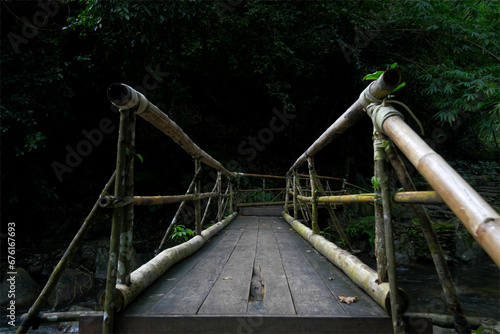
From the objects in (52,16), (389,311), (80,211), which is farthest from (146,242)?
(389,311)

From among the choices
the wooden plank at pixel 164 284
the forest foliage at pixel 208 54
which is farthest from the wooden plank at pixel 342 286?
the forest foliage at pixel 208 54

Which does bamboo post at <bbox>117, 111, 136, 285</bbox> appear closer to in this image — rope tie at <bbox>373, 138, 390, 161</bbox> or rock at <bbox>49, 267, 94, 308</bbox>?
rope tie at <bbox>373, 138, 390, 161</bbox>

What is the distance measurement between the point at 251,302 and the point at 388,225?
28.8 inches

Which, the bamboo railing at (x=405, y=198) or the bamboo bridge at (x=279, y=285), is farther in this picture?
the bamboo bridge at (x=279, y=285)

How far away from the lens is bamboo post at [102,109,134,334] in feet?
3.65

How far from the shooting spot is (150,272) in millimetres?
1546

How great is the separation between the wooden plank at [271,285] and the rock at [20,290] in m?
4.55

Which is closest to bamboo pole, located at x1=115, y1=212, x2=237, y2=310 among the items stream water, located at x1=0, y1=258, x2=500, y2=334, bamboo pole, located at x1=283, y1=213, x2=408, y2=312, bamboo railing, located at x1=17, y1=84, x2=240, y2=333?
bamboo railing, located at x1=17, y1=84, x2=240, y2=333

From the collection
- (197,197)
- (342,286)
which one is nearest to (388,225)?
(342,286)

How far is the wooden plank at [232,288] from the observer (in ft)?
3.97

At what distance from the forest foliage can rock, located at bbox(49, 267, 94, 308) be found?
1787 mm

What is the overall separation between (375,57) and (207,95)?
6.22 m

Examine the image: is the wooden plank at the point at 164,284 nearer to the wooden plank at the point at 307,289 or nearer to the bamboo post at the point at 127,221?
the bamboo post at the point at 127,221

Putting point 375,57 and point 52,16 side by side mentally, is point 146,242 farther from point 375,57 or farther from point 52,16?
point 375,57
